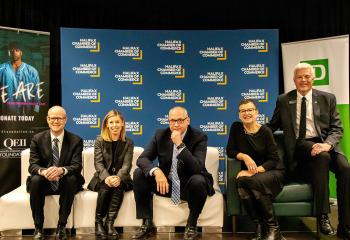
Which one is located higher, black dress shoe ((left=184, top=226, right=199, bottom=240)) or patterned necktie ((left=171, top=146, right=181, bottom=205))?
patterned necktie ((left=171, top=146, right=181, bottom=205))

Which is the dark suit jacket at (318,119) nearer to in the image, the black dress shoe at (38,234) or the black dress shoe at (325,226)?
the black dress shoe at (325,226)

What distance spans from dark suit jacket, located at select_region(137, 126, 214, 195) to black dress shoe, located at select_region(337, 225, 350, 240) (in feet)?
3.78

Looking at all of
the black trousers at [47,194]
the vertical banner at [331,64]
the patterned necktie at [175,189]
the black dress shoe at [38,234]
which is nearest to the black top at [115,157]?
the black trousers at [47,194]

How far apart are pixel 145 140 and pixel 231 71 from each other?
5.04ft

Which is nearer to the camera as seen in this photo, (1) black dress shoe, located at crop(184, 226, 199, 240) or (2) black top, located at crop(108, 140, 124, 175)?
(1) black dress shoe, located at crop(184, 226, 199, 240)

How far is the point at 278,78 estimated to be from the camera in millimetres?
5141

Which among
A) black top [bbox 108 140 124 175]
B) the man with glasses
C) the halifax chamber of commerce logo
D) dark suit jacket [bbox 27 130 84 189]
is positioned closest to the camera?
dark suit jacket [bbox 27 130 84 189]

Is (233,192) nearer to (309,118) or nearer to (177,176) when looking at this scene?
(177,176)

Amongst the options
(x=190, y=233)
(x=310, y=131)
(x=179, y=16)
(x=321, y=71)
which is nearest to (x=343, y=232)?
(x=310, y=131)

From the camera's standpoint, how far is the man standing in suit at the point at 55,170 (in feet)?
10.8

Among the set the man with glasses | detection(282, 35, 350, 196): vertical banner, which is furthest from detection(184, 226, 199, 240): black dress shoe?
the man with glasses

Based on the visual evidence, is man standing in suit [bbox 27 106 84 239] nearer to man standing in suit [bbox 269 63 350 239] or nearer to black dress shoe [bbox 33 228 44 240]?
black dress shoe [bbox 33 228 44 240]

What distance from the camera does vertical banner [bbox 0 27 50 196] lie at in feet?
15.5

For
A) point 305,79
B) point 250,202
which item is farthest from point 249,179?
point 305,79
